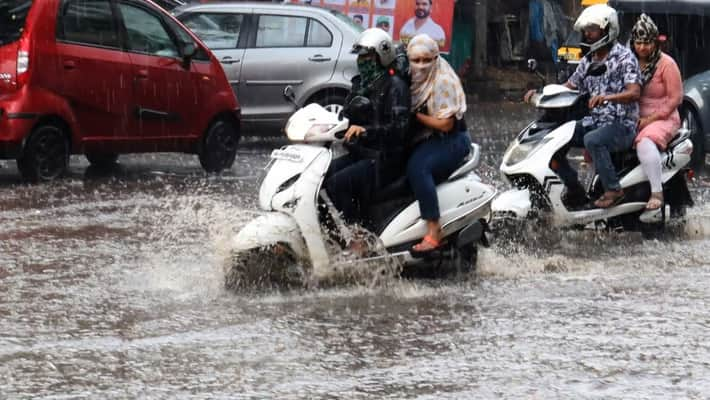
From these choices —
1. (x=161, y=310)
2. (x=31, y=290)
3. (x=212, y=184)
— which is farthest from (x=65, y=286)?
(x=212, y=184)

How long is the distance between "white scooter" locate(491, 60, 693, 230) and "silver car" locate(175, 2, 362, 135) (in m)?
6.50

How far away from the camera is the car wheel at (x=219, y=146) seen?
14914 millimetres

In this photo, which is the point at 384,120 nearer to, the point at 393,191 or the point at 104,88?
the point at 393,191

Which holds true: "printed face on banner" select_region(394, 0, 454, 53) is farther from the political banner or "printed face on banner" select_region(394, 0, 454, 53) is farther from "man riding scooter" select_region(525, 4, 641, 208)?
"man riding scooter" select_region(525, 4, 641, 208)

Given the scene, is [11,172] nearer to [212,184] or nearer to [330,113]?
[212,184]

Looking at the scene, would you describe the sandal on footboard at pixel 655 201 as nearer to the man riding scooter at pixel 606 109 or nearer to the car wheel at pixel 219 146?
the man riding scooter at pixel 606 109

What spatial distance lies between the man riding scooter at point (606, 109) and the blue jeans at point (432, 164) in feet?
5.67

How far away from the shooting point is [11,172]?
14.4m

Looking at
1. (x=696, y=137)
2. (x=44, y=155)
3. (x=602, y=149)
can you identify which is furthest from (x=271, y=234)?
(x=696, y=137)

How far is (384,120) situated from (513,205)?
1.91 meters

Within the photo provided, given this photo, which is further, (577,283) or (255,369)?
(577,283)

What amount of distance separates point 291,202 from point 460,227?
1.23 m

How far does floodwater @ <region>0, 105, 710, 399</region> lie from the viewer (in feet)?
20.7

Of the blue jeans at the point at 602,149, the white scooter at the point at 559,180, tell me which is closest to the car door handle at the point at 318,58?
the white scooter at the point at 559,180
